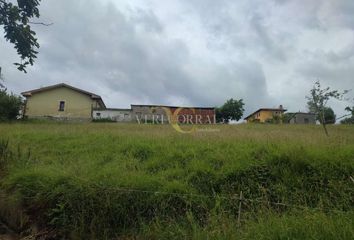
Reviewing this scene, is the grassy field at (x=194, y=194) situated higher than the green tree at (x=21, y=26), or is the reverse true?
the green tree at (x=21, y=26)

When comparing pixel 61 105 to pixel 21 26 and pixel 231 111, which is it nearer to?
pixel 231 111

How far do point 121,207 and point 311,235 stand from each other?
141 inches

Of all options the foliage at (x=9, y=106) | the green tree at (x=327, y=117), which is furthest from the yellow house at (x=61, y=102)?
the green tree at (x=327, y=117)

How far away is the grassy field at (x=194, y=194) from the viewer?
5501 millimetres

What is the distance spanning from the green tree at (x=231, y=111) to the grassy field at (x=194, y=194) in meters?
49.3

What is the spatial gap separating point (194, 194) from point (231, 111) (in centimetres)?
5252

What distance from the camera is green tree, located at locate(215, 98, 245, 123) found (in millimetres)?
58594

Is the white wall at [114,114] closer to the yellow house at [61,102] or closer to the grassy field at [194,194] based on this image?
the yellow house at [61,102]

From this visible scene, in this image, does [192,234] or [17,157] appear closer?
[192,234]

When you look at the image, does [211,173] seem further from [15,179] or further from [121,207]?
[15,179]

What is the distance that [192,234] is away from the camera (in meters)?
5.68

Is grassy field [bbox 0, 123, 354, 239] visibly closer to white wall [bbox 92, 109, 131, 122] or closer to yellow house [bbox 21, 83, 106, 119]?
white wall [bbox 92, 109, 131, 122]

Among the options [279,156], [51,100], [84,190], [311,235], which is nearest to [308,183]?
[279,156]

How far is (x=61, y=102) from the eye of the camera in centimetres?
4609
